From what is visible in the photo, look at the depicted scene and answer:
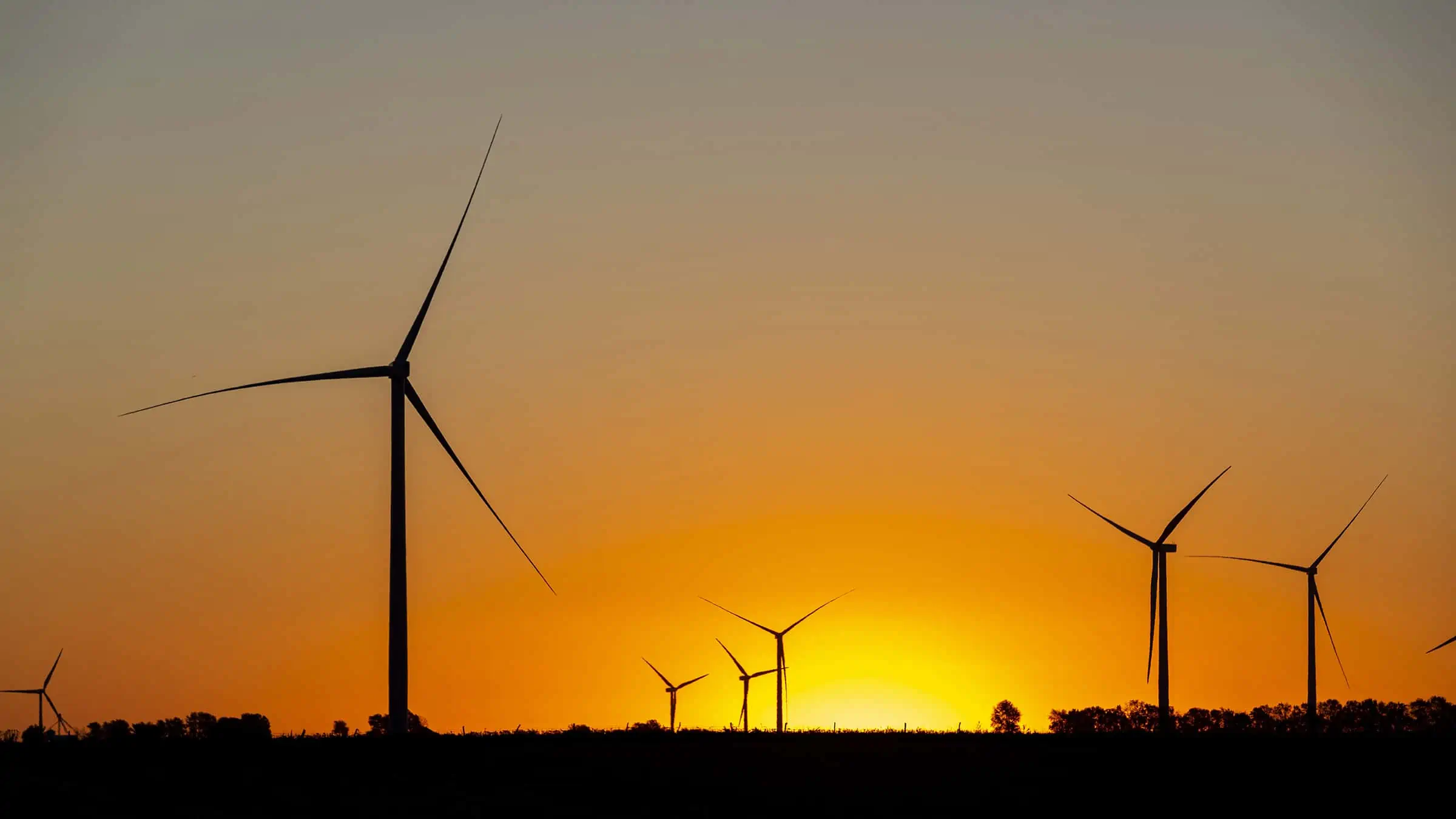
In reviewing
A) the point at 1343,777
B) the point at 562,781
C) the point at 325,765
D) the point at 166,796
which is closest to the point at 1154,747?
the point at 1343,777

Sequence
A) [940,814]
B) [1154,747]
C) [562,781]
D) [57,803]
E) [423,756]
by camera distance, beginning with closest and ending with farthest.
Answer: [57,803] < [940,814] < [562,781] < [423,756] < [1154,747]

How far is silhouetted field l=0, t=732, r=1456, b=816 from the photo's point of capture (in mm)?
47125

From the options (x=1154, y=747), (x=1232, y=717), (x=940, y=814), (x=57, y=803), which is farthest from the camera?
(x=1232, y=717)

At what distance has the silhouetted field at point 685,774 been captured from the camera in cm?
4712

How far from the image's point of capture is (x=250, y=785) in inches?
1938

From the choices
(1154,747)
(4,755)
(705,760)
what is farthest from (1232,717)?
(4,755)

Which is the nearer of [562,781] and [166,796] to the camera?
[166,796]

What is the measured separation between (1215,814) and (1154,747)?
13320 millimetres

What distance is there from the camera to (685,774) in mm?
53031

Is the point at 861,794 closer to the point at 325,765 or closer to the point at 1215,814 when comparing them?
the point at 1215,814

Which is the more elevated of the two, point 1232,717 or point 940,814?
point 1232,717

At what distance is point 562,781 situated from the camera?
5122 centimetres

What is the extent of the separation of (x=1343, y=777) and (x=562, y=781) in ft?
79.0

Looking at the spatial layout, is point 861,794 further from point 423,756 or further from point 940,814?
point 423,756
